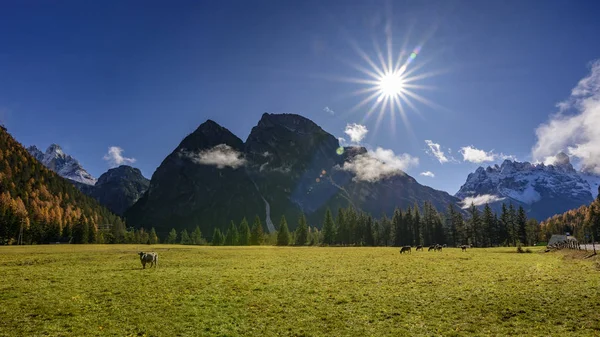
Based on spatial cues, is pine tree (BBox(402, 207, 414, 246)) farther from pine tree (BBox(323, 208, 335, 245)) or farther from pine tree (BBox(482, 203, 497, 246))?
pine tree (BBox(323, 208, 335, 245))

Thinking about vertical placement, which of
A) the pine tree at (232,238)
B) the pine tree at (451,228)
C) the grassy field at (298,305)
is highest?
the pine tree at (451,228)

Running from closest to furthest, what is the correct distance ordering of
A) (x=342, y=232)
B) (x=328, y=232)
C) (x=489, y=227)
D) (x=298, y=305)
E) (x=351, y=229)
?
1. (x=298, y=305)
2. (x=489, y=227)
3. (x=351, y=229)
4. (x=328, y=232)
5. (x=342, y=232)

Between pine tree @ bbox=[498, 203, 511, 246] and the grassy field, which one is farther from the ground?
pine tree @ bbox=[498, 203, 511, 246]

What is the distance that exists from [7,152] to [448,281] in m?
258

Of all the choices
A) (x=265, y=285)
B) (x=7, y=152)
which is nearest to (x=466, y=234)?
(x=265, y=285)

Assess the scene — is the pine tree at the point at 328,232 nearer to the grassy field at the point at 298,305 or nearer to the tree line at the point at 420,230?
the tree line at the point at 420,230

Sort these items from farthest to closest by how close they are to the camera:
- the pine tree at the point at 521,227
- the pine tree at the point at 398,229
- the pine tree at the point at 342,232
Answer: the pine tree at the point at 342,232 → the pine tree at the point at 398,229 → the pine tree at the point at 521,227

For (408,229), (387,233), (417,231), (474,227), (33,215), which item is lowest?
(387,233)

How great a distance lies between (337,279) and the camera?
3050 centimetres

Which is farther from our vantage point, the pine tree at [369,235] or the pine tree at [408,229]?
the pine tree at [369,235]


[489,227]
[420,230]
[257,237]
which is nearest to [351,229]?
[420,230]

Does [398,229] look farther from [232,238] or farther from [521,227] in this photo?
[232,238]

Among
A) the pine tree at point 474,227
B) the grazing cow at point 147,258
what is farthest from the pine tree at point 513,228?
the grazing cow at point 147,258

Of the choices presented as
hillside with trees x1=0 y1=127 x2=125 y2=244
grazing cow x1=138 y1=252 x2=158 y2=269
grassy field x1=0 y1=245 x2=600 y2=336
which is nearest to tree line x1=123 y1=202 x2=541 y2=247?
hillside with trees x1=0 y1=127 x2=125 y2=244
